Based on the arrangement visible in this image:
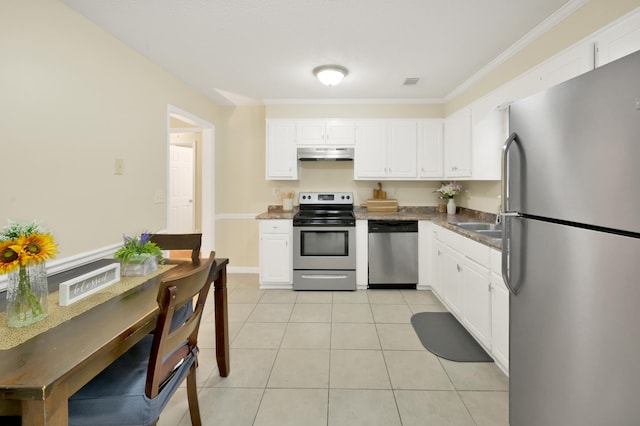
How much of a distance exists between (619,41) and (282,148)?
3268 millimetres

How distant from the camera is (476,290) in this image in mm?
2461

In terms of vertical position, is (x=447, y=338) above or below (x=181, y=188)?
below

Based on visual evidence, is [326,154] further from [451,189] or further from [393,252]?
[451,189]

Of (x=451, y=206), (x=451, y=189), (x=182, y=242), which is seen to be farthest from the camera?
(x=451, y=206)

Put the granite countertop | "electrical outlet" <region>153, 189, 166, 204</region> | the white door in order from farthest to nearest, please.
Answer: the white door
the granite countertop
"electrical outlet" <region>153, 189, 166, 204</region>

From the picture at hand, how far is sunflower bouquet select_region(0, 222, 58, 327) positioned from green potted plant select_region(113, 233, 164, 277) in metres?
0.54

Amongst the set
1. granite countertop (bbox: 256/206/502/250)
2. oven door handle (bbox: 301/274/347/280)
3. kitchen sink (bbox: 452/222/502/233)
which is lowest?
oven door handle (bbox: 301/274/347/280)

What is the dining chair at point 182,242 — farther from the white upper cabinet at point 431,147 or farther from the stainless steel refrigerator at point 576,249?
the white upper cabinet at point 431,147

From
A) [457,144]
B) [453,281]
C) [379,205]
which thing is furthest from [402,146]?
[453,281]

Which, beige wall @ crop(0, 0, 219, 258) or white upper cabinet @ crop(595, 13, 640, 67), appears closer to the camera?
white upper cabinet @ crop(595, 13, 640, 67)

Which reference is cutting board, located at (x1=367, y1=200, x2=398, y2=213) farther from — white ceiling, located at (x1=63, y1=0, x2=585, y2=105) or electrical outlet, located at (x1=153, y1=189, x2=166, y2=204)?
electrical outlet, located at (x1=153, y1=189, x2=166, y2=204)

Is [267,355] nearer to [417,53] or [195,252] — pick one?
[195,252]

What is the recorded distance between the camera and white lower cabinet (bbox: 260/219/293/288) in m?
3.85

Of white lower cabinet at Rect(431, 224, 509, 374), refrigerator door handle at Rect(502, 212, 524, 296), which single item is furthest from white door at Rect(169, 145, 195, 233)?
refrigerator door handle at Rect(502, 212, 524, 296)
